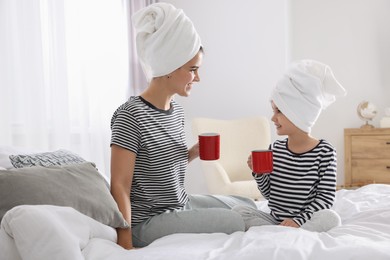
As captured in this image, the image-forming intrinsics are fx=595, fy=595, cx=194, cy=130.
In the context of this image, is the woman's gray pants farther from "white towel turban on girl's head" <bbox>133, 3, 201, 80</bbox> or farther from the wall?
the wall

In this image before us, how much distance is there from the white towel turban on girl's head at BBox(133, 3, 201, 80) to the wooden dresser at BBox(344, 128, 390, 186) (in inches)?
131

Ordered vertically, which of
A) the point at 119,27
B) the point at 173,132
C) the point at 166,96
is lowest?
the point at 173,132

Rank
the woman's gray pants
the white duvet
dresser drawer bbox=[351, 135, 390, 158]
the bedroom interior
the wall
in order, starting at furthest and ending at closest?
Answer: the wall < dresser drawer bbox=[351, 135, 390, 158] < the woman's gray pants < the bedroom interior < the white duvet

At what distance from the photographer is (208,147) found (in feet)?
7.25

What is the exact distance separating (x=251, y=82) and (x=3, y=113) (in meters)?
2.39

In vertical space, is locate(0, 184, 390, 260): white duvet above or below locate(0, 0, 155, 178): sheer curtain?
below

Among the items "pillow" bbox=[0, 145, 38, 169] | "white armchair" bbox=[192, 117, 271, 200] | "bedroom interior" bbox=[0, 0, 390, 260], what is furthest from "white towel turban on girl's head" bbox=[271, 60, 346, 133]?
"white armchair" bbox=[192, 117, 271, 200]

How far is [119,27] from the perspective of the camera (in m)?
4.45

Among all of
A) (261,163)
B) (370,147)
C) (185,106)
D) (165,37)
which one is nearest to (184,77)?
(165,37)

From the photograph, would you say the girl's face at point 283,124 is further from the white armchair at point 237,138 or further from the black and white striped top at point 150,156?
the white armchair at point 237,138

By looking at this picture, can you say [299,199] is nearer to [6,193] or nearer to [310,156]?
[310,156]

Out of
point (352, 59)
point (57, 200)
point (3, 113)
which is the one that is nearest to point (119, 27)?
point (3, 113)

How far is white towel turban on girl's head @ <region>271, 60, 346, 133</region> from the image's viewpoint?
2.18 metres

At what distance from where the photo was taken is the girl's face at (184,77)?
7.06 feet
